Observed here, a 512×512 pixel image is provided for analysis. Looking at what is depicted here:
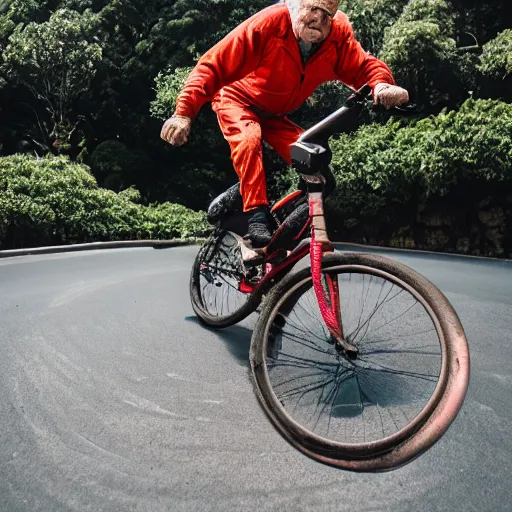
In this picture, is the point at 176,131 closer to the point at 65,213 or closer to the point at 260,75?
the point at 260,75

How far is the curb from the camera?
10.4 metres

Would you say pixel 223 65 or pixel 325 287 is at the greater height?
pixel 223 65

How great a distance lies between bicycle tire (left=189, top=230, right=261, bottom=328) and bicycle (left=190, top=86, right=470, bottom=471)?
50cm

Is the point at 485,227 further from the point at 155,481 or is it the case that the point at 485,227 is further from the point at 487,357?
the point at 155,481

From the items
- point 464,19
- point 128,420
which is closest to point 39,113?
point 464,19

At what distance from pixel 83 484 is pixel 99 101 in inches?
953

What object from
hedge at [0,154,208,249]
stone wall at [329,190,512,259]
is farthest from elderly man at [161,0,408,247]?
stone wall at [329,190,512,259]

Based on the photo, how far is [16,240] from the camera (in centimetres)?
1198

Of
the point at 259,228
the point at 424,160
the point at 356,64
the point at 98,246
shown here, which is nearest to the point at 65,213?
the point at 98,246

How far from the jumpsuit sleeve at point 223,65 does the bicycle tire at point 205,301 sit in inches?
44.7

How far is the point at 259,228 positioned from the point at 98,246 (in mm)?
9074

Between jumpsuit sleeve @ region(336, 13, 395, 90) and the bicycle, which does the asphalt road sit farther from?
jumpsuit sleeve @ region(336, 13, 395, 90)

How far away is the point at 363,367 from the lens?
2781 mm

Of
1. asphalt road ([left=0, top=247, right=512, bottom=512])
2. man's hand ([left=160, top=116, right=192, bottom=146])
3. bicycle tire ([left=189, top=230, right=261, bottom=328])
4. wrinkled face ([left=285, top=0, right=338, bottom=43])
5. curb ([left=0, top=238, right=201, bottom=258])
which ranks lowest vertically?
curb ([left=0, top=238, right=201, bottom=258])
